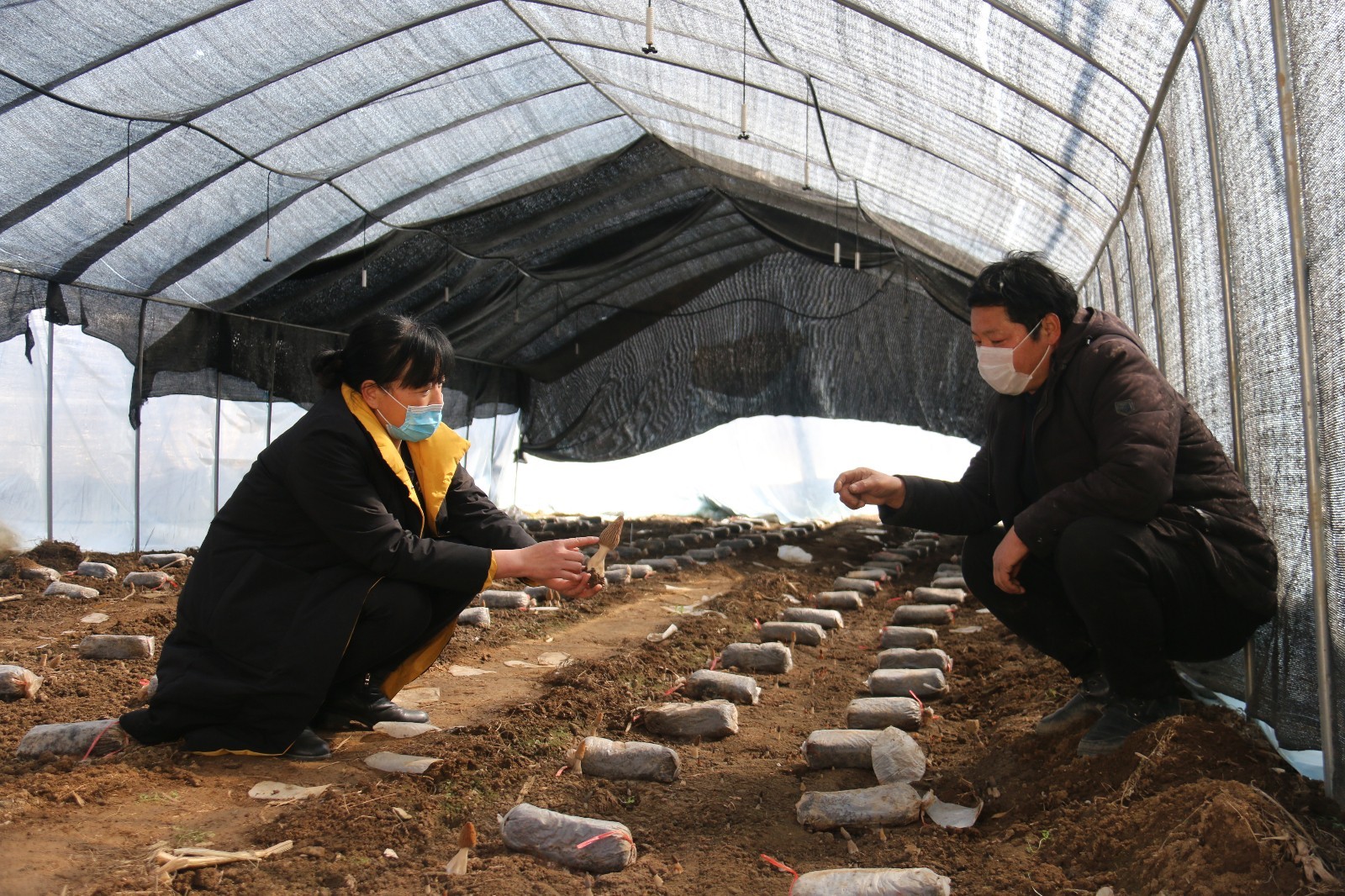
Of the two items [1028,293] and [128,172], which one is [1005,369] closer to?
[1028,293]

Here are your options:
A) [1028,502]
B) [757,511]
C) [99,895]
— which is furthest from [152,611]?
[757,511]

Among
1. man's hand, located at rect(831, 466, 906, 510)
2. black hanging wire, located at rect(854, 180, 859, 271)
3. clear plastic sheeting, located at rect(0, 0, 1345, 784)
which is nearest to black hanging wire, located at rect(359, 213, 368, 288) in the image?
clear plastic sheeting, located at rect(0, 0, 1345, 784)

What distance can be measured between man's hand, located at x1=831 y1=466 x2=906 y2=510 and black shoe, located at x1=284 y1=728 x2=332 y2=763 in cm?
178

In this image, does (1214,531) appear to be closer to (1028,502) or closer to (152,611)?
(1028,502)

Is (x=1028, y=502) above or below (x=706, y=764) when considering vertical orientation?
above

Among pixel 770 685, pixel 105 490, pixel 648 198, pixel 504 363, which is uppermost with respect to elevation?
pixel 648 198

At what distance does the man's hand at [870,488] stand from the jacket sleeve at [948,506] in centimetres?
3

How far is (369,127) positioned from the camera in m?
7.29

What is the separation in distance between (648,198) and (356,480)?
6113mm

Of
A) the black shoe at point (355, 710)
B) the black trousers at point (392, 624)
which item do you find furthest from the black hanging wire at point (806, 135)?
the black shoe at point (355, 710)

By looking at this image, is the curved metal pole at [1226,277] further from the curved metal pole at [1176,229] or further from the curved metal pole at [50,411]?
the curved metal pole at [50,411]

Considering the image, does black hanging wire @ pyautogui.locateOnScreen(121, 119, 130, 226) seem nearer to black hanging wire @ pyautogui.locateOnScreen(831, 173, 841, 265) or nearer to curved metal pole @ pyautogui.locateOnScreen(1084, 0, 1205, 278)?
black hanging wire @ pyautogui.locateOnScreen(831, 173, 841, 265)

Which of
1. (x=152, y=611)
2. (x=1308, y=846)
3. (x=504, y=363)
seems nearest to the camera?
(x=1308, y=846)

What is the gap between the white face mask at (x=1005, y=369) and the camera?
3.25 metres
